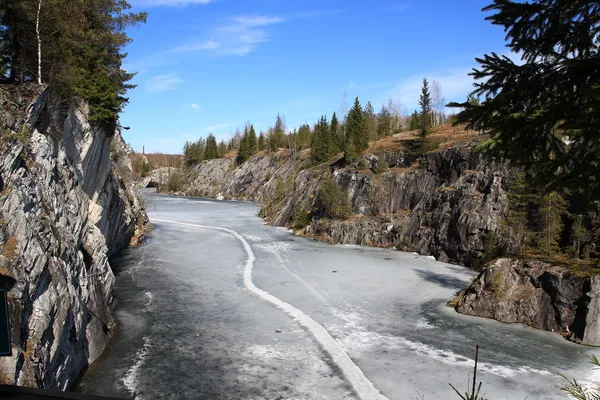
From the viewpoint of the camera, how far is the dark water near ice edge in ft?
37.4

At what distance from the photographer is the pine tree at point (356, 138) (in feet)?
154

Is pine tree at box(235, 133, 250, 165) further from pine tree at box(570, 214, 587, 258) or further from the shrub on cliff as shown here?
pine tree at box(570, 214, 587, 258)

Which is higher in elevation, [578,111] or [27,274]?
[578,111]

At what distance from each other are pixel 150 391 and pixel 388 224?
1048 inches

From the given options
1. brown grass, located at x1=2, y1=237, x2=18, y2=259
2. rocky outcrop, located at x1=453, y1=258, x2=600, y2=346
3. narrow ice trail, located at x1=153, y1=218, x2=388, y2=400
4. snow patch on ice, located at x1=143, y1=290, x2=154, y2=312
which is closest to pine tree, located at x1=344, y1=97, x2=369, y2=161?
narrow ice trail, located at x1=153, y1=218, x2=388, y2=400

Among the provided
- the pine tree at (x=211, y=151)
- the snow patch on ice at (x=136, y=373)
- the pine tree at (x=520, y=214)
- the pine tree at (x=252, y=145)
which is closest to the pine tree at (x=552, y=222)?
the pine tree at (x=520, y=214)

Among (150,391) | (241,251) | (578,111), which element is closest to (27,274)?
(150,391)

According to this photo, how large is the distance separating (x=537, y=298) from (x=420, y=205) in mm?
17509

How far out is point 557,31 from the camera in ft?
17.8

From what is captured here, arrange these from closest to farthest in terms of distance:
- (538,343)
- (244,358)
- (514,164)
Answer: (514,164) → (244,358) → (538,343)

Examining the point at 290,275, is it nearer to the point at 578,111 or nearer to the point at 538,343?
the point at 538,343

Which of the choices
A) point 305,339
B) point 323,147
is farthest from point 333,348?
point 323,147

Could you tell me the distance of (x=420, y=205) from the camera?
3409cm

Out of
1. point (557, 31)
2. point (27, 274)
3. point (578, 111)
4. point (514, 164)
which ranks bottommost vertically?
point (27, 274)
